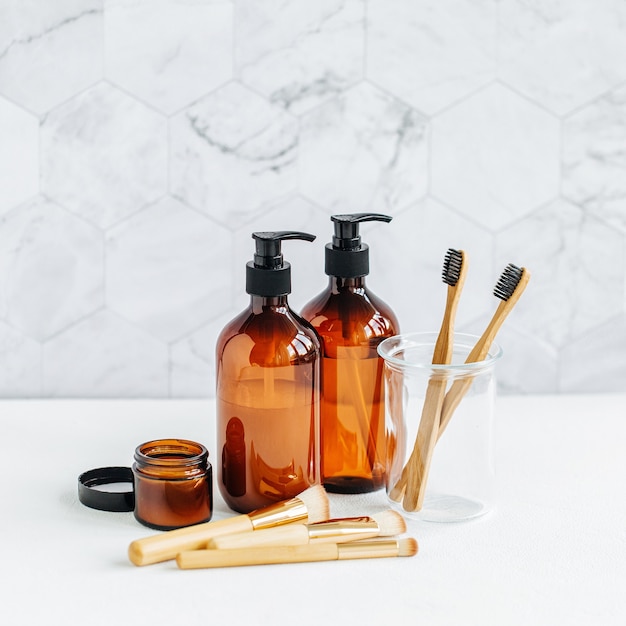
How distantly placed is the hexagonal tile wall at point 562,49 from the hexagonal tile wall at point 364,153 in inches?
5.8

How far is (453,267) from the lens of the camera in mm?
962

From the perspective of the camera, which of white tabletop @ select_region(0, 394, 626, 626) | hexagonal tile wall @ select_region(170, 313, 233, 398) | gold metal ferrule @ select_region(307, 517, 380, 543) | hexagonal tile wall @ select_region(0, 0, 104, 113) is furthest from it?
hexagonal tile wall @ select_region(170, 313, 233, 398)

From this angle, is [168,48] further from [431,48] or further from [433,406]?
[433,406]

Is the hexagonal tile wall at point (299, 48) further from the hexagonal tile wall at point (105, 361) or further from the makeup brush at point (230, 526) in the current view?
the makeup brush at point (230, 526)

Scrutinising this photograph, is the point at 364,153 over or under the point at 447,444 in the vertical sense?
over

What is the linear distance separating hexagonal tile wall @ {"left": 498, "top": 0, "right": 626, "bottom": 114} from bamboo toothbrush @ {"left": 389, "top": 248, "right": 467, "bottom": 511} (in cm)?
43

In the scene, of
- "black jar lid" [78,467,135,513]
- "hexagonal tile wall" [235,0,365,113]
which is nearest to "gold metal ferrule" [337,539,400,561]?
"black jar lid" [78,467,135,513]

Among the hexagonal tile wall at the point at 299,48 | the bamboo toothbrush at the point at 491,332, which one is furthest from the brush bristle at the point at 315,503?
the hexagonal tile wall at the point at 299,48

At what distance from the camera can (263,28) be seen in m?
1.25

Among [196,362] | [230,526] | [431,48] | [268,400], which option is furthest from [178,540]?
[431,48]

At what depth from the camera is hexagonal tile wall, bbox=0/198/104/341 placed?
1301 mm

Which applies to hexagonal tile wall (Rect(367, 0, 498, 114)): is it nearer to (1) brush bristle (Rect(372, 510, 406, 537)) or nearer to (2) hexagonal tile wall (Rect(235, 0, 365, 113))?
(2) hexagonal tile wall (Rect(235, 0, 365, 113))

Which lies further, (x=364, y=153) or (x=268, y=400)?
(x=364, y=153)

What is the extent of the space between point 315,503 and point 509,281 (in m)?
0.28
